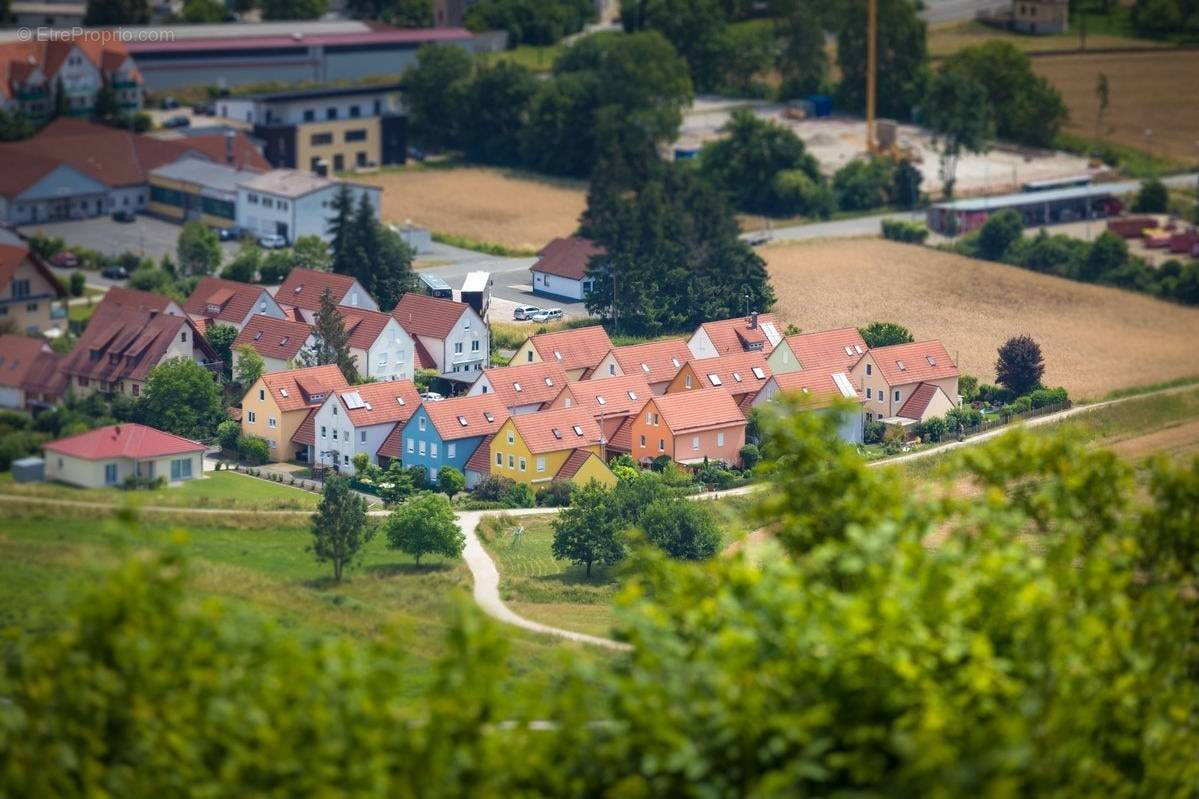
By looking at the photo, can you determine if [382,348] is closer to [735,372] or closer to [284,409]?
[284,409]

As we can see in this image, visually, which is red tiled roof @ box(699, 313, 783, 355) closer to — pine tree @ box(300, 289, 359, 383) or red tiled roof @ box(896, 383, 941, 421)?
red tiled roof @ box(896, 383, 941, 421)

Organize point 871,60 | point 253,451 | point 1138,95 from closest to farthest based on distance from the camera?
1. point 253,451
2. point 871,60
3. point 1138,95

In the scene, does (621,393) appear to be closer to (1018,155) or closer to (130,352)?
(130,352)

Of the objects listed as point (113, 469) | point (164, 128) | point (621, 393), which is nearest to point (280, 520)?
point (113, 469)

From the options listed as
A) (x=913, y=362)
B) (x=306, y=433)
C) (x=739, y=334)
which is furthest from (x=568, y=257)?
(x=306, y=433)

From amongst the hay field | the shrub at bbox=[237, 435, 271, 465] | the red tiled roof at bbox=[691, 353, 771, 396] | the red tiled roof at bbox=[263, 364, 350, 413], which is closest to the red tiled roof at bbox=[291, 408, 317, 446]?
the red tiled roof at bbox=[263, 364, 350, 413]

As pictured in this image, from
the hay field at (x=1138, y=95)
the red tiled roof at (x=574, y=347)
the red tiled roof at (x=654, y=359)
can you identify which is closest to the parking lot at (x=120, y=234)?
the red tiled roof at (x=574, y=347)

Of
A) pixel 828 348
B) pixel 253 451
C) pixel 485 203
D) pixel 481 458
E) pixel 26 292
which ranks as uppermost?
pixel 485 203

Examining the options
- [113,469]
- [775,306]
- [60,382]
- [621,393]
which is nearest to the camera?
[113,469]
